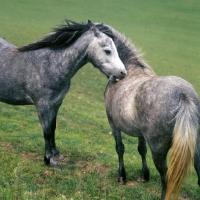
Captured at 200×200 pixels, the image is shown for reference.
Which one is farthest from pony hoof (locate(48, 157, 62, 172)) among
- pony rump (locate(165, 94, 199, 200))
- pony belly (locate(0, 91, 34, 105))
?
pony rump (locate(165, 94, 199, 200))

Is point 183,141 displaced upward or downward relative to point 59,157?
upward

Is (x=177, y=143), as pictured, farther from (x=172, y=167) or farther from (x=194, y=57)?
(x=194, y=57)

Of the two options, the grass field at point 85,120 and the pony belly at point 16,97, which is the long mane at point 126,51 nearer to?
the pony belly at point 16,97

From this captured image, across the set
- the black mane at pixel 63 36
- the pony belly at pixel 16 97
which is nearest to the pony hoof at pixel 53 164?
the pony belly at pixel 16 97

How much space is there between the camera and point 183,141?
4965 mm

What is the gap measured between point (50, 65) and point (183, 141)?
3175mm

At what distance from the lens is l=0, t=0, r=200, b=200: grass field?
6.02 m

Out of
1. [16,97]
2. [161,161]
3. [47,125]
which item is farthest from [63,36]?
[161,161]

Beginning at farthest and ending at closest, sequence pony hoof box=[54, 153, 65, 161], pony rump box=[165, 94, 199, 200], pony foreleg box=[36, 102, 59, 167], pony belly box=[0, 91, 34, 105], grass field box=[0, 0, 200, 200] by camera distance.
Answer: pony hoof box=[54, 153, 65, 161], pony belly box=[0, 91, 34, 105], pony foreleg box=[36, 102, 59, 167], grass field box=[0, 0, 200, 200], pony rump box=[165, 94, 199, 200]

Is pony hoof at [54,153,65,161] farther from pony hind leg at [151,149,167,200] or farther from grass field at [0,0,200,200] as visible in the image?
pony hind leg at [151,149,167,200]

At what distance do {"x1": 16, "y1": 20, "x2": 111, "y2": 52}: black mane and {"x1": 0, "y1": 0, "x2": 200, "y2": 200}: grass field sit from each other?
222 cm

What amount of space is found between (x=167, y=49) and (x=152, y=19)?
9.35 meters

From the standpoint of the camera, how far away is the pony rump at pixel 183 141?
498cm

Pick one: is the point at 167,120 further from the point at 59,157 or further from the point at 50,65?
the point at 59,157
